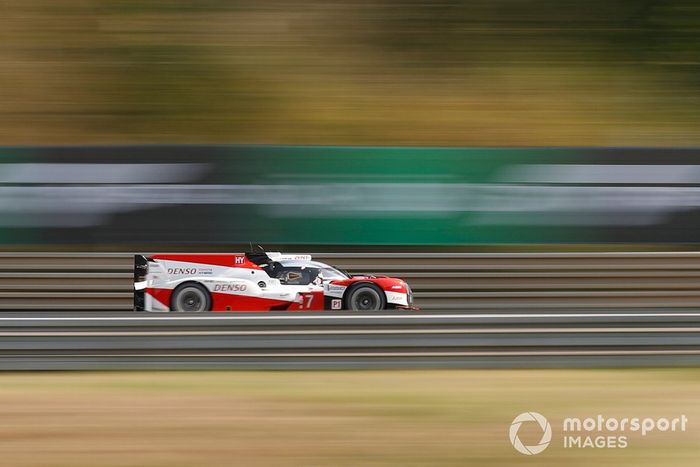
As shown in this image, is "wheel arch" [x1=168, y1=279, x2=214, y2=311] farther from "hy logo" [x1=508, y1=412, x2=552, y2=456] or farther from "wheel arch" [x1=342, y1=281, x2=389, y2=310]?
"hy logo" [x1=508, y1=412, x2=552, y2=456]

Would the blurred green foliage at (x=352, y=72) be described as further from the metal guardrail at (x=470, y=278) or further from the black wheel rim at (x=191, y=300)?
the black wheel rim at (x=191, y=300)

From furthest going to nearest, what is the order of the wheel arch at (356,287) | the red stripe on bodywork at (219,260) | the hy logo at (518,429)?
the wheel arch at (356,287), the red stripe on bodywork at (219,260), the hy logo at (518,429)

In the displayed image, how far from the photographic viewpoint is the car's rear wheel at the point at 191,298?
821cm

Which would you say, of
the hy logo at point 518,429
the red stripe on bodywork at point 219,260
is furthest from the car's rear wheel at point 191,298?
the hy logo at point 518,429

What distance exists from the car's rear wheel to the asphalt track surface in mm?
1167

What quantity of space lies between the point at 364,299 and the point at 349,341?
1533 mm

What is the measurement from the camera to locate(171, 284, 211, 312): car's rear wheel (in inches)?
323

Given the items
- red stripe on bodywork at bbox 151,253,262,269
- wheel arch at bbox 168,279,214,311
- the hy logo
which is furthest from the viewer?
red stripe on bodywork at bbox 151,253,262,269

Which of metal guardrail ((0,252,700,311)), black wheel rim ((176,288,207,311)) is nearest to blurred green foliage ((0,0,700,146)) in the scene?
metal guardrail ((0,252,700,311))

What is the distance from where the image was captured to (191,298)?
827 centimetres

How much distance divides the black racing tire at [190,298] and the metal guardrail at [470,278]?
4.42ft

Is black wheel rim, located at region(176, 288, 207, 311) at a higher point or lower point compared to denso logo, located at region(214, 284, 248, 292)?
lower

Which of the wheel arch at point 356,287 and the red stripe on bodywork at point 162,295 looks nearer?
the red stripe on bodywork at point 162,295

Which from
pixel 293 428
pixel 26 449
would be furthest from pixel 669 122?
pixel 26 449
